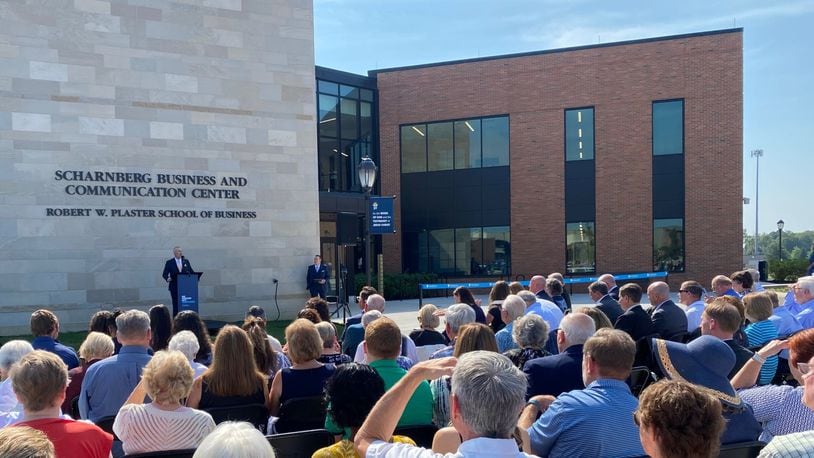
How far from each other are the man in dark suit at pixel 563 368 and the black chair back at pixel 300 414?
1.40m

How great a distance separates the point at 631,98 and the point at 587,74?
6.83 ft

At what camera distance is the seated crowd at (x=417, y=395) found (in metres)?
2.22

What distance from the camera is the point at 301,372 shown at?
170 inches

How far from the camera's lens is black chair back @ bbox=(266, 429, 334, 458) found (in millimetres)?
3123

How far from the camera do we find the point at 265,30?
16.0m

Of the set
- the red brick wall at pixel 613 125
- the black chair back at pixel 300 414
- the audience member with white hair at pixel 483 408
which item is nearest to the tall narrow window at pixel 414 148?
the red brick wall at pixel 613 125

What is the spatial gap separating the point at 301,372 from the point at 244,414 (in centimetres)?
47

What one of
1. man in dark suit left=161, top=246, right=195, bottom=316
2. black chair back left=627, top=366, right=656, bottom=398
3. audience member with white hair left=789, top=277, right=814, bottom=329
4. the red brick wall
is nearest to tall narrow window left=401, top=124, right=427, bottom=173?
the red brick wall

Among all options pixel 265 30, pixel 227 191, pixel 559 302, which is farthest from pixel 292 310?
pixel 559 302

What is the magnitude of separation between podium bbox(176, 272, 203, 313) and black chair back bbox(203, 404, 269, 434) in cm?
984

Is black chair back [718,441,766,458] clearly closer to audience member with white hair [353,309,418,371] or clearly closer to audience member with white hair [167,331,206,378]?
audience member with white hair [353,309,418,371]

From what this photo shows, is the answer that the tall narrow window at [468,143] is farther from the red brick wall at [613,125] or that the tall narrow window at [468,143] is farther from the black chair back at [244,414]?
the black chair back at [244,414]

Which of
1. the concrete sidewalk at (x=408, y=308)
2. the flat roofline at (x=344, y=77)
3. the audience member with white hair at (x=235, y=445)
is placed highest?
the flat roofline at (x=344, y=77)

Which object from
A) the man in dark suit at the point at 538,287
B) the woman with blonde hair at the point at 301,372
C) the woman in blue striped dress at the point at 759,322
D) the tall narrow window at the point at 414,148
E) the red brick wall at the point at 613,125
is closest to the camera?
the woman with blonde hair at the point at 301,372
